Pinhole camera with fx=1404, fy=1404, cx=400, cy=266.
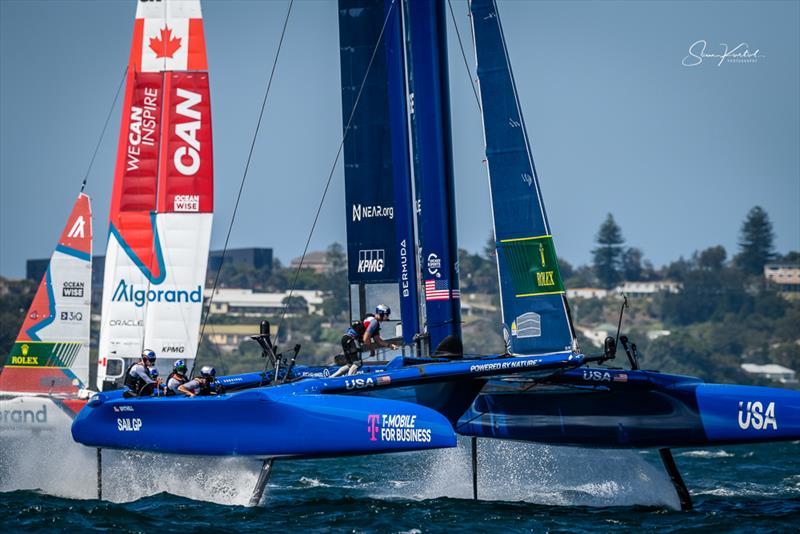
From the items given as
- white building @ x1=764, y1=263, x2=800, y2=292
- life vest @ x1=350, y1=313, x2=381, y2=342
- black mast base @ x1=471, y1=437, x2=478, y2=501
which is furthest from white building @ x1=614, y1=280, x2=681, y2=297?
life vest @ x1=350, y1=313, x2=381, y2=342

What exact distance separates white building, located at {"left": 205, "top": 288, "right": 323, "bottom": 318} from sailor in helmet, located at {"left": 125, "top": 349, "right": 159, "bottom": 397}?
243 feet

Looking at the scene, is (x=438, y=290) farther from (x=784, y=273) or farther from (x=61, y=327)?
(x=784, y=273)

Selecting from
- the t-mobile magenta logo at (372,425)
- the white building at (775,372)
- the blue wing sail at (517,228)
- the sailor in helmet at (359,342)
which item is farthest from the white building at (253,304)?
the t-mobile magenta logo at (372,425)

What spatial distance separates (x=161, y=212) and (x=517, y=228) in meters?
5.65

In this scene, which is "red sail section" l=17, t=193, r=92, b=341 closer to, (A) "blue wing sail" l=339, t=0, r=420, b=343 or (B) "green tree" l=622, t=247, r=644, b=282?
(A) "blue wing sail" l=339, t=0, r=420, b=343

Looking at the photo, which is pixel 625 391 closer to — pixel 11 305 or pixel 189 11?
pixel 189 11

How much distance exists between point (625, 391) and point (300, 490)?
11.6ft

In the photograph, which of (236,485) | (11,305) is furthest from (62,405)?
(11,305)

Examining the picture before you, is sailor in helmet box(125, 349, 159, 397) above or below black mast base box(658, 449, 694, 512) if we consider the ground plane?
above

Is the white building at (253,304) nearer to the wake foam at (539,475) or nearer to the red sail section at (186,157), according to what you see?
the red sail section at (186,157)

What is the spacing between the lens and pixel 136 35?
1739 centimetres

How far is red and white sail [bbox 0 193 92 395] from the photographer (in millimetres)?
19016

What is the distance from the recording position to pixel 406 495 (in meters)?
13.2

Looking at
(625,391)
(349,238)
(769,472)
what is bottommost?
(769,472)
